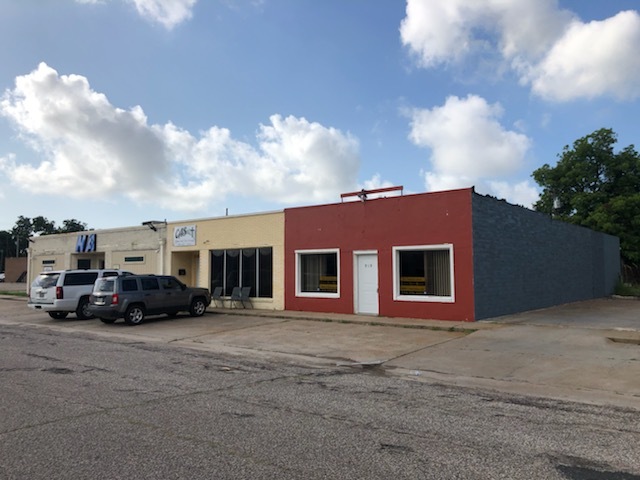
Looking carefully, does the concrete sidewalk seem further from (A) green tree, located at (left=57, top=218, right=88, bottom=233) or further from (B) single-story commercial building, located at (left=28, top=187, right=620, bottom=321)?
(A) green tree, located at (left=57, top=218, right=88, bottom=233)

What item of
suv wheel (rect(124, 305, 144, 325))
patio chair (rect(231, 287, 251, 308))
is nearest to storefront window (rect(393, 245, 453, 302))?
patio chair (rect(231, 287, 251, 308))

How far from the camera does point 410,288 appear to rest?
56.4ft

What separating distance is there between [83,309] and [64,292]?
3.29 feet

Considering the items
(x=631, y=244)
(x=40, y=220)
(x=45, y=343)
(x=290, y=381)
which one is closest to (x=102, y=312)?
(x=45, y=343)

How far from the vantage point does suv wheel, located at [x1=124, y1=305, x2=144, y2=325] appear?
17359 millimetres

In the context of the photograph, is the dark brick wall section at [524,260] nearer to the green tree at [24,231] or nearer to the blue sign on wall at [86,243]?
the blue sign on wall at [86,243]

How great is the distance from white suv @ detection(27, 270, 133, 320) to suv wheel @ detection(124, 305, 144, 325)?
2.51 m

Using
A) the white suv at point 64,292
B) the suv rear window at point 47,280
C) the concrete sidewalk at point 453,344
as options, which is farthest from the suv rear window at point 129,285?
the suv rear window at point 47,280

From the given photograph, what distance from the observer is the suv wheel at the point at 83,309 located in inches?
778

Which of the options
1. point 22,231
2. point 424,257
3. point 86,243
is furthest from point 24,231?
point 424,257

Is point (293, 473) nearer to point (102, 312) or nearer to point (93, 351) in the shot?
point (93, 351)

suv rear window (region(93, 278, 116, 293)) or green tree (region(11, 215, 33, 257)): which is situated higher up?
green tree (region(11, 215, 33, 257))

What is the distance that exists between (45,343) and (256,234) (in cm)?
1015

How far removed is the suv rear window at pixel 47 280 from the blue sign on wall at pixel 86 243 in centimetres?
1004
